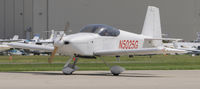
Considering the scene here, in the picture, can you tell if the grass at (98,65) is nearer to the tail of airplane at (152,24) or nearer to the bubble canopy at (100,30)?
the tail of airplane at (152,24)

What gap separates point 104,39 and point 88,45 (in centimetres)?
101

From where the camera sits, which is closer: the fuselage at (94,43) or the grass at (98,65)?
the fuselage at (94,43)

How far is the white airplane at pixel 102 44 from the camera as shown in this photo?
2048 cm

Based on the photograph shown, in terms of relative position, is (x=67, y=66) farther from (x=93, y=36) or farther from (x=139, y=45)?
(x=139, y=45)

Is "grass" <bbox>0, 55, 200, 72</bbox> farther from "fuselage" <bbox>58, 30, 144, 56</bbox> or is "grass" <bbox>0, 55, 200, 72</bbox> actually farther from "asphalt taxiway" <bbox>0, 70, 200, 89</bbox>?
"asphalt taxiway" <bbox>0, 70, 200, 89</bbox>

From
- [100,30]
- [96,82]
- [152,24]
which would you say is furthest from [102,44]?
[96,82]

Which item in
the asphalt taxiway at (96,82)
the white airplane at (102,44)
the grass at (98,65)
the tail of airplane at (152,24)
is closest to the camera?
the asphalt taxiway at (96,82)

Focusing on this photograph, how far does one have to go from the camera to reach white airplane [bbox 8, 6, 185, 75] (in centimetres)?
2048

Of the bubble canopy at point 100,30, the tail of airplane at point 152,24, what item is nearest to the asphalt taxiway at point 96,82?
the bubble canopy at point 100,30

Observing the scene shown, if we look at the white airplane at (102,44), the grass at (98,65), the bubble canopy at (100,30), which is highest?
the bubble canopy at (100,30)

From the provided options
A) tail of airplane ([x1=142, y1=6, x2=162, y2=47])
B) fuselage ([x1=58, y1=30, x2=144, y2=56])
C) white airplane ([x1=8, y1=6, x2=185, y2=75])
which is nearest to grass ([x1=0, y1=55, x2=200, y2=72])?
tail of airplane ([x1=142, y1=6, x2=162, y2=47])

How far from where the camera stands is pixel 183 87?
43.3ft

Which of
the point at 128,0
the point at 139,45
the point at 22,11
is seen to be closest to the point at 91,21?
the point at 128,0

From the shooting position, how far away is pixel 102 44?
2159 centimetres
